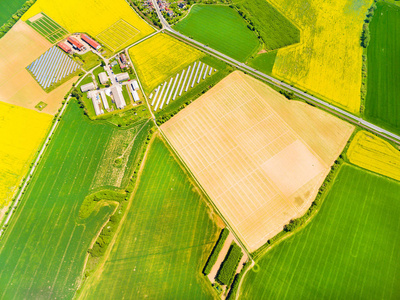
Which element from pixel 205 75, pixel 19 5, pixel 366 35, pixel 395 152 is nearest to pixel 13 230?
pixel 205 75

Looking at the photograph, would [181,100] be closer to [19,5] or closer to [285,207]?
[285,207]

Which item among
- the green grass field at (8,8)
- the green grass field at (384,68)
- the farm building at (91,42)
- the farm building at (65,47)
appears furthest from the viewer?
the green grass field at (8,8)

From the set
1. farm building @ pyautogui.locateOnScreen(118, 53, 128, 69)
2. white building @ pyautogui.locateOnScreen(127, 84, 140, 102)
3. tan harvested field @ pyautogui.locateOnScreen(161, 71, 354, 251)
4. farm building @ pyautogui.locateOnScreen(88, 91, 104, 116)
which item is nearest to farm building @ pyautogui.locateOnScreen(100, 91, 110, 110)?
farm building @ pyautogui.locateOnScreen(88, 91, 104, 116)

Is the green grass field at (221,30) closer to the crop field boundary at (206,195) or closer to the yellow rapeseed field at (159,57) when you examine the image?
the yellow rapeseed field at (159,57)

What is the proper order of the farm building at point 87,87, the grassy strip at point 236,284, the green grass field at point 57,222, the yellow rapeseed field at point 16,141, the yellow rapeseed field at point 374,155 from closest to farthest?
the grassy strip at point 236,284 < the green grass field at point 57,222 < the yellow rapeseed field at point 16,141 < the yellow rapeseed field at point 374,155 < the farm building at point 87,87

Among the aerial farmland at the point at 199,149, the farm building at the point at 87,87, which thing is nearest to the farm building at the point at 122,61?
the aerial farmland at the point at 199,149

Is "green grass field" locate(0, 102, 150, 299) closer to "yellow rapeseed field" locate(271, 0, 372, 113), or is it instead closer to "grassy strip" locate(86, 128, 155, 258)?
"grassy strip" locate(86, 128, 155, 258)
